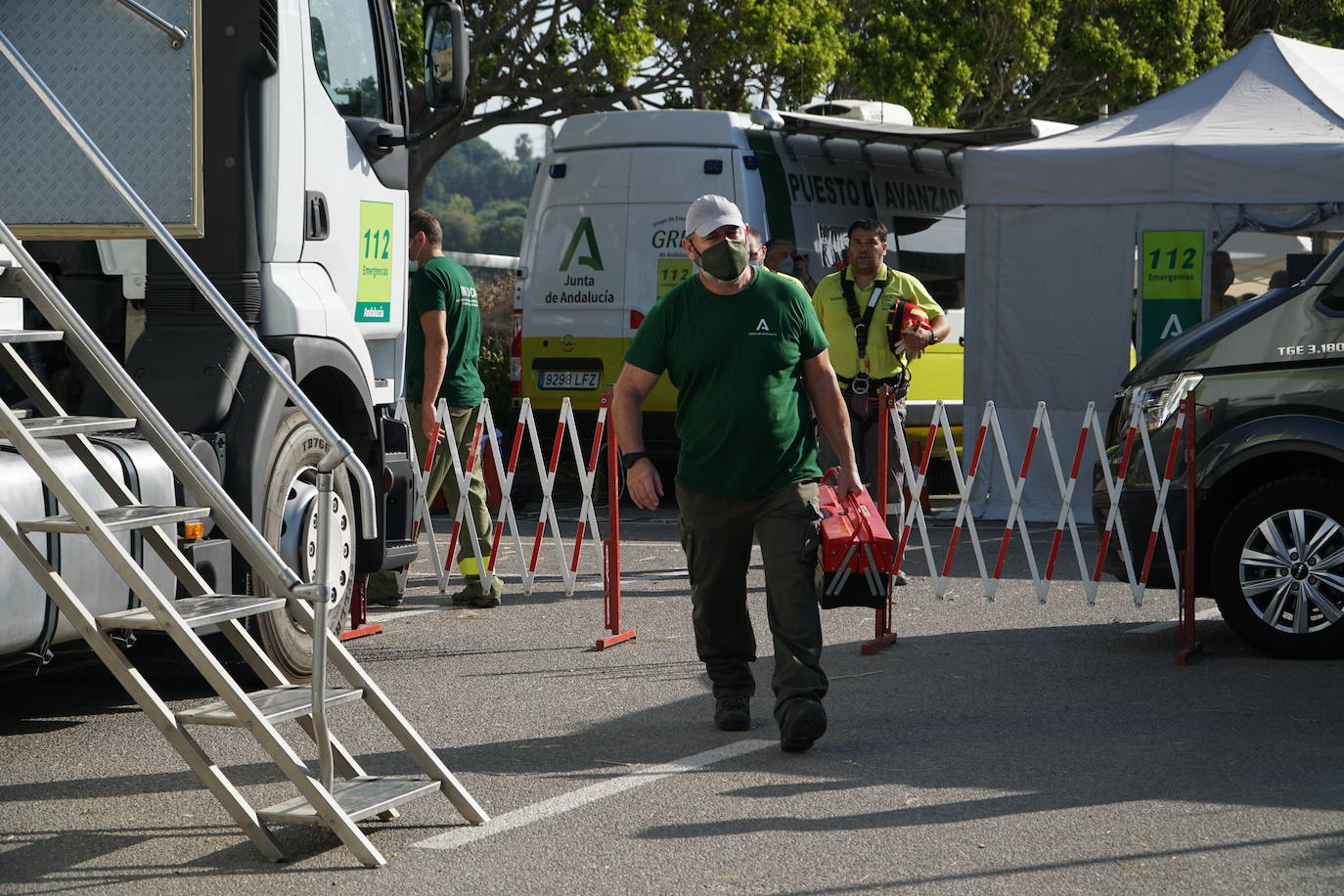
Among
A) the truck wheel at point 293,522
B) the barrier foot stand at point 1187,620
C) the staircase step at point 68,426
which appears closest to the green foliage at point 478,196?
the barrier foot stand at point 1187,620

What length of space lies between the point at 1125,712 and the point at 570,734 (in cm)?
207

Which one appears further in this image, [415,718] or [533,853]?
[415,718]

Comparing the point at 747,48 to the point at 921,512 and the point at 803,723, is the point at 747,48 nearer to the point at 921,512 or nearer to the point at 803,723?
the point at 921,512

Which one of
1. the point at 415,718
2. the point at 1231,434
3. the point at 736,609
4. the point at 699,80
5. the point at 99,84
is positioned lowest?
the point at 415,718

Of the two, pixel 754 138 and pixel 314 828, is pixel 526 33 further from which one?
pixel 314 828

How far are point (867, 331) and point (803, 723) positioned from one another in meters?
3.96

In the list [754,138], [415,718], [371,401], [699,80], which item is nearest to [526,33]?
[699,80]

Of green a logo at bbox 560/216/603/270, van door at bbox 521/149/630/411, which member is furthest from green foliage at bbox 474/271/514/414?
green a logo at bbox 560/216/603/270

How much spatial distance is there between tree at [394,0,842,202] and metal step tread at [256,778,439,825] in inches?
595

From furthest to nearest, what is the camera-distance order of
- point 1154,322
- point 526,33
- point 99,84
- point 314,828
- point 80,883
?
1. point 526,33
2. point 1154,322
3. point 99,84
4. point 314,828
5. point 80,883

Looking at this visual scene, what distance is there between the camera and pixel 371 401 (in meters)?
7.75

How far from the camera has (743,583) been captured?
648 cm

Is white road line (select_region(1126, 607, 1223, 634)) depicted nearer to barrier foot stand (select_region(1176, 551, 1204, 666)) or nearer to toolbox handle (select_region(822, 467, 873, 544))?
barrier foot stand (select_region(1176, 551, 1204, 666))

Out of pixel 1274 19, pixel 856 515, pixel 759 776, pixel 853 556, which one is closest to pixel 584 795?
pixel 759 776
